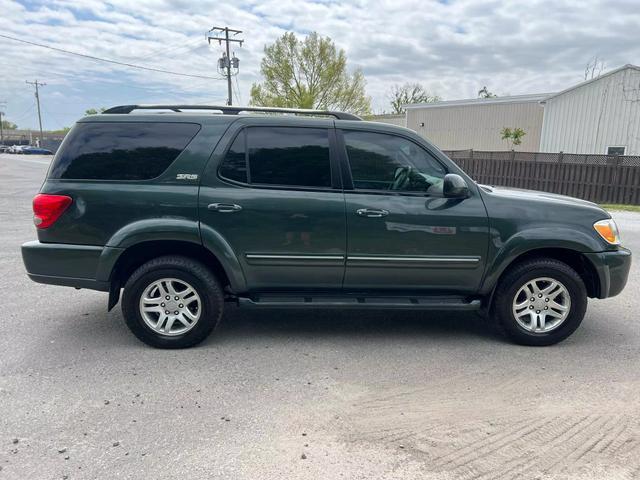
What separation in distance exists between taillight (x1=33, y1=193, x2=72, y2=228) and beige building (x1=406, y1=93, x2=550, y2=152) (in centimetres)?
2512

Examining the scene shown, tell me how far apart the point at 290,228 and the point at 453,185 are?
1.40 metres

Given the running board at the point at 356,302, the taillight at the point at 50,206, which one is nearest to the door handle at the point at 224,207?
the running board at the point at 356,302

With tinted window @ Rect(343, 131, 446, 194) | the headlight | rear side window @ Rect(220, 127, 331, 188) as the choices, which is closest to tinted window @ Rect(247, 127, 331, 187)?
rear side window @ Rect(220, 127, 331, 188)

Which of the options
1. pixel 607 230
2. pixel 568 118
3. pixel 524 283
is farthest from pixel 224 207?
pixel 568 118

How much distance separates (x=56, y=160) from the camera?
4.10m

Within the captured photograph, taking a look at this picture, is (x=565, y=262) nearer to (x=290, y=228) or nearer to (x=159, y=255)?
(x=290, y=228)

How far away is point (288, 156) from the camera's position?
13.8 ft

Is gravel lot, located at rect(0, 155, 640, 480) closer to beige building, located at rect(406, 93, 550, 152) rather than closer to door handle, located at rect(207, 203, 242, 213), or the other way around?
door handle, located at rect(207, 203, 242, 213)

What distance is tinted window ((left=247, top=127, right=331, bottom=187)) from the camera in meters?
4.16

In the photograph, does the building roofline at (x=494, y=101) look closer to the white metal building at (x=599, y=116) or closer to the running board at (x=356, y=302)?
the white metal building at (x=599, y=116)

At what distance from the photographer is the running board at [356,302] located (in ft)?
13.8

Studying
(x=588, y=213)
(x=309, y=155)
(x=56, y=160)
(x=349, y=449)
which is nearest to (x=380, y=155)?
(x=309, y=155)

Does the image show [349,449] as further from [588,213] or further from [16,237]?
[16,237]

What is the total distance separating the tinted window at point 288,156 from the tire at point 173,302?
96 centimetres
